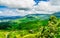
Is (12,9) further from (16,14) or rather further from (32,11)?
(32,11)

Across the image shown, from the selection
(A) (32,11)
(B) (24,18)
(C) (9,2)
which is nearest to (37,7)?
(A) (32,11)

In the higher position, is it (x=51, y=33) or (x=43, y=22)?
(x=43, y=22)

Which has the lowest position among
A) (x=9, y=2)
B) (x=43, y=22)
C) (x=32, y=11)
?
(x=43, y=22)

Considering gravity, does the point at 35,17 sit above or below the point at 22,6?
below

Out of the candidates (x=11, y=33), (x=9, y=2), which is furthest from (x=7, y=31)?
(x=9, y=2)

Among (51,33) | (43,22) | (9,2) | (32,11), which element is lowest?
(51,33)

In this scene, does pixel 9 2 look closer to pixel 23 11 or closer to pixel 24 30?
pixel 23 11
